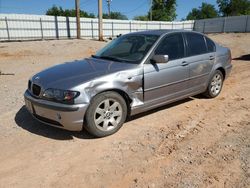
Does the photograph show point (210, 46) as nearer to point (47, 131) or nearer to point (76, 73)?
point (76, 73)

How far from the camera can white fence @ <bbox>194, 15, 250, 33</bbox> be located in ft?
110

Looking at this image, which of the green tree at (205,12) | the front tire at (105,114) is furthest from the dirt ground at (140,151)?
the green tree at (205,12)

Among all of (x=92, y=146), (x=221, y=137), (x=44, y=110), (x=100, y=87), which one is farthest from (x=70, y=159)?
(x=221, y=137)

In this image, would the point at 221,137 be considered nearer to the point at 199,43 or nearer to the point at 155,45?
the point at 155,45

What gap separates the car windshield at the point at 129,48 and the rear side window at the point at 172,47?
176mm

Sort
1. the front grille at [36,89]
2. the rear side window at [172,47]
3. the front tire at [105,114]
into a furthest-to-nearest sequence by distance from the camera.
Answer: the rear side window at [172,47], the front grille at [36,89], the front tire at [105,114]

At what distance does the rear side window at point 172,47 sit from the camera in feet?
15.2

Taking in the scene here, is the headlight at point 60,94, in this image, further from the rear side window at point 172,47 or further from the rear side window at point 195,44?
the rear side window at point 195,44

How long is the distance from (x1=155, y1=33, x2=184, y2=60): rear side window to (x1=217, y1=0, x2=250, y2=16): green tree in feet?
231

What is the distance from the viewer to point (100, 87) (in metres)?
3.77

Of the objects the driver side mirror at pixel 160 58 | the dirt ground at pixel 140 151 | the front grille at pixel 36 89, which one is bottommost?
the dirt ground at pixel 140 151

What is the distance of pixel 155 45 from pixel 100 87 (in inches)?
56.2

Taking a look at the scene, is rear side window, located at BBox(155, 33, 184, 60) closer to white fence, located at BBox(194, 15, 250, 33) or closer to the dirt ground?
the dirt ground

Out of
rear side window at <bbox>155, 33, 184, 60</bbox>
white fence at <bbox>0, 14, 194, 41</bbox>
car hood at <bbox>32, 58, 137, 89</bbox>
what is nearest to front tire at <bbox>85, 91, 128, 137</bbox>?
car hood at <bbox>32, 58, 137, 89</bbox>
